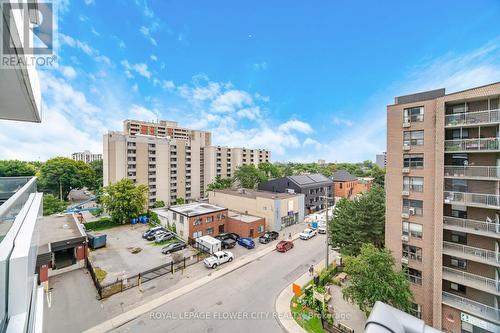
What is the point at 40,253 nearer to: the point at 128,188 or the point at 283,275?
the point at 128,188

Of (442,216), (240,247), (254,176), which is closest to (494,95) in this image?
(442,216)

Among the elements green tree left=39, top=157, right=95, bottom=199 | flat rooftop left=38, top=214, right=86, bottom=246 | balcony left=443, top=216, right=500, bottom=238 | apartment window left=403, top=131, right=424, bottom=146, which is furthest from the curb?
green tree left=39, top=157, right=95, bottom=199

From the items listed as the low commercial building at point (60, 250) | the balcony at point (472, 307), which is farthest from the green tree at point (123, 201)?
the balcony at point (472, 307)

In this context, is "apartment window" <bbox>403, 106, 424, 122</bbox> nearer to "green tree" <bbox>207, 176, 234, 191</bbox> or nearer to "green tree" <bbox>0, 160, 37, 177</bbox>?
"green tree" <bbox>207, 176, 234, 191</bbox>

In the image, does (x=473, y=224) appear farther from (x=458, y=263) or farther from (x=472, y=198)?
(x=458, y=263)

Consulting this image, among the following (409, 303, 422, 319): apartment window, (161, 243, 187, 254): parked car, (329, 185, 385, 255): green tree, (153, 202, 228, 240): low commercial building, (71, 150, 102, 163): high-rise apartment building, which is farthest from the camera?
(71, 150, 102, 163): high-rise apartment building

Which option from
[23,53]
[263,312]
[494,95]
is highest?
[494,95]
